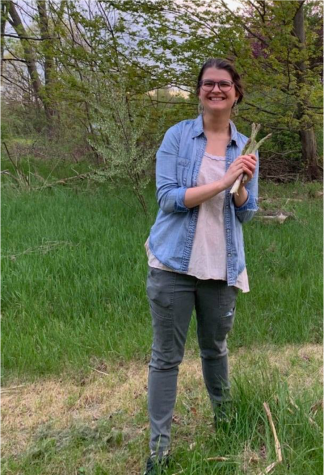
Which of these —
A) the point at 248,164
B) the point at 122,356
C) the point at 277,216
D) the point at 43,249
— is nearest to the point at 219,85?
the point at 248,164

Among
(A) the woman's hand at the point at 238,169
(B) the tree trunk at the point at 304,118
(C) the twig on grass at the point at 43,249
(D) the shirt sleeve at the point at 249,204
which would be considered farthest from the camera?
(B) the tree trunk at the point at 304,118

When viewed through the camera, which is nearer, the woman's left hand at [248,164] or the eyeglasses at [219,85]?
the woman's left hand at [248,164]

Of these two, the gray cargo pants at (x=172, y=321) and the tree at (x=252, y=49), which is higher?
the tree at (x=252, y=49)

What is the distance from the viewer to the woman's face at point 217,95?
2064 millimetres

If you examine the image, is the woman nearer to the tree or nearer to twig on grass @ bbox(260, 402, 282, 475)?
twig on grass @ bbox(260, 402, 282, 475)

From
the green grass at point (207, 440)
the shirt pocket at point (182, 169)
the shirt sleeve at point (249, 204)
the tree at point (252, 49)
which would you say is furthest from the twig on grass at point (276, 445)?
the tree at point (252, 49)

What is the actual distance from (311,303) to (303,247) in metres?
1.43

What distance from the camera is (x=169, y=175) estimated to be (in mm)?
2098

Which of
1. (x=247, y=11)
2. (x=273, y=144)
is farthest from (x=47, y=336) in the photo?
(x=273, y=144)

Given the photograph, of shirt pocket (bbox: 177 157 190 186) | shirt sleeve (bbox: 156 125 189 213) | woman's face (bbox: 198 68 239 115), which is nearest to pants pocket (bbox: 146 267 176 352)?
shirt sleeve (bbox: 156 125 189 213)

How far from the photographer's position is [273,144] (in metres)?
11.7

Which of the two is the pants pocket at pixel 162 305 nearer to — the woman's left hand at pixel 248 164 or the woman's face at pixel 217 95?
the woman's left hand at pixel 248 164

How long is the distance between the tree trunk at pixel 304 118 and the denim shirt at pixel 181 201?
21.7 feet

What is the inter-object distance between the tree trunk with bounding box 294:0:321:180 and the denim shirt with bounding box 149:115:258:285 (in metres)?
6.61
